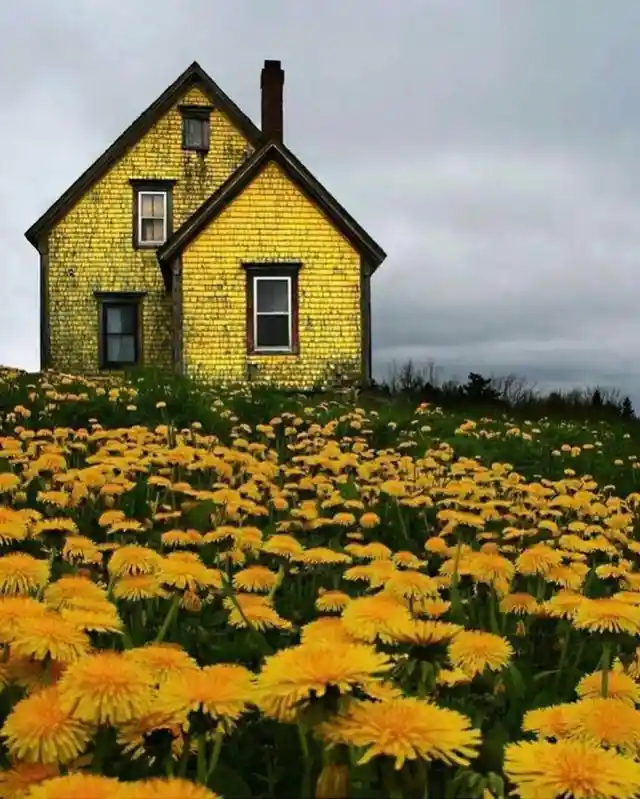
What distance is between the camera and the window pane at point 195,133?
2297cm

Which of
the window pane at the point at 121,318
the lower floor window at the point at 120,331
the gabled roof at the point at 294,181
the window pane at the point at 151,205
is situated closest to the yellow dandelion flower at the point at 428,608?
the gabled roof at the point at 294,181

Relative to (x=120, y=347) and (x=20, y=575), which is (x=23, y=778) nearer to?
(x=20, y=575)

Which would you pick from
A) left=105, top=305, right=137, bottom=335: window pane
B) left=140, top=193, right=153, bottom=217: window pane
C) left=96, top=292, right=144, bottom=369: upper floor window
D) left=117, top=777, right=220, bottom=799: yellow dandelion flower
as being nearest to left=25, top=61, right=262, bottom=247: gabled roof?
left=140, top=193, right=153, bottom=217: window pane

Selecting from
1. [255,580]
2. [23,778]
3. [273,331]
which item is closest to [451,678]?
[23,778]

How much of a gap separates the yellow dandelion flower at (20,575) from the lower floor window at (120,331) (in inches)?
828

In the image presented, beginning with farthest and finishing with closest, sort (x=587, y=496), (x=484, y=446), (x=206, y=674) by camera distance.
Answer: (x=484, y=446), (x=587, y=496), (x=206, y=674)

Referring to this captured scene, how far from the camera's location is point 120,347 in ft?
74.8

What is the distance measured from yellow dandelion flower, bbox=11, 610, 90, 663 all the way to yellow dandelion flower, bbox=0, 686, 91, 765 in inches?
3.8

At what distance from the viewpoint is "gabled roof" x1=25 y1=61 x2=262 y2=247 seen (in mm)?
22531

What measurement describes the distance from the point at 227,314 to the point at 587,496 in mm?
15660

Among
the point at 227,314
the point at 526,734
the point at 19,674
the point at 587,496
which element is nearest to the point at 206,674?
the point at 19,674

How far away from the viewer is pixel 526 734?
2.01 metres

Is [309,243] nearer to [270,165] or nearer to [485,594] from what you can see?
[270,165]

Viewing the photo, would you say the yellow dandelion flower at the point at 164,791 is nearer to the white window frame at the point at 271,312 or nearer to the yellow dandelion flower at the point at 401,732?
the yellow dandelion flower at the point at 401,732
